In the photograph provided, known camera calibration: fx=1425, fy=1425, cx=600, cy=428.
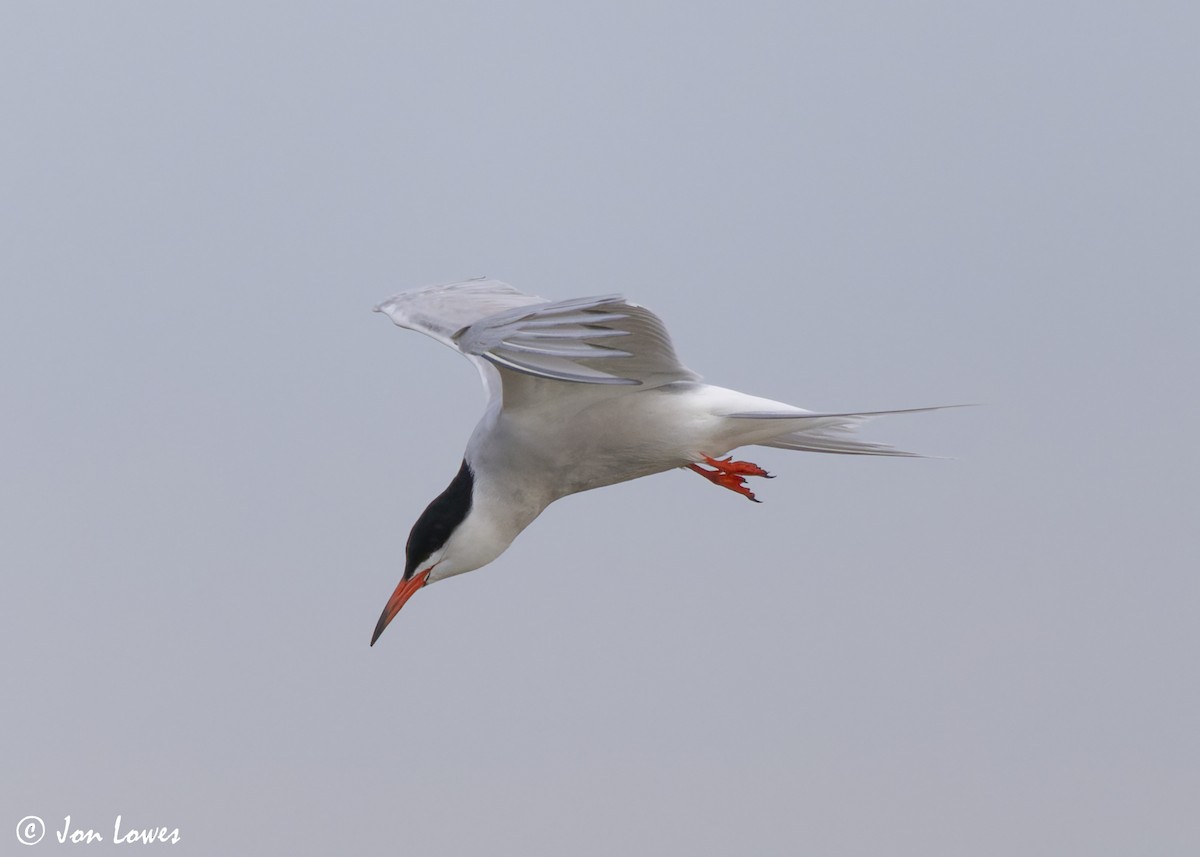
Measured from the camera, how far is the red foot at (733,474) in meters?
4.12

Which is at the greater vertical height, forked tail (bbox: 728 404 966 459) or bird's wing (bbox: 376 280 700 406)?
bird's wing (bbox: 376 280 700 406)

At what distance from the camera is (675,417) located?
391cm

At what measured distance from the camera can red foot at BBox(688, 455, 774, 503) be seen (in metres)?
4.12

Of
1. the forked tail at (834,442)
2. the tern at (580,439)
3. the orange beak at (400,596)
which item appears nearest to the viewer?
the tern at (580,439)

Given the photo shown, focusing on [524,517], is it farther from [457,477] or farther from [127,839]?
[127,839]

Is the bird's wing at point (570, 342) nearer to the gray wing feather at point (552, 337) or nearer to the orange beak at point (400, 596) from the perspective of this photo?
the gray wing feather at point (552, 337)

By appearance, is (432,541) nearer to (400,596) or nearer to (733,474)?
(400,596)

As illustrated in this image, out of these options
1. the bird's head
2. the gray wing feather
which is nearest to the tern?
the bird's head

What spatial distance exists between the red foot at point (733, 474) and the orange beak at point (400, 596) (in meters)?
0.84

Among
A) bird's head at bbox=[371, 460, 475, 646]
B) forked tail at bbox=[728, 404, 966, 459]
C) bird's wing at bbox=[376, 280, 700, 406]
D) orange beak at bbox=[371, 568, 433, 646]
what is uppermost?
bird's wing at bbox=[376, 280, 700, 406]

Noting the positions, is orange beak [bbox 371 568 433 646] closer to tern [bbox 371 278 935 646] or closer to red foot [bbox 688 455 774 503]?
tern [bbox 371 278 935 646]

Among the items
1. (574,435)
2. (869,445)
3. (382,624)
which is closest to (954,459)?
(869,445)

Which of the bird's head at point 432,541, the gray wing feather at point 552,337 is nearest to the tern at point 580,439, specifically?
the bird's head at point 432,541

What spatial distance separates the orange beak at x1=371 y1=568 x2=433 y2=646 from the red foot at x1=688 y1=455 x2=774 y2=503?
84cm
